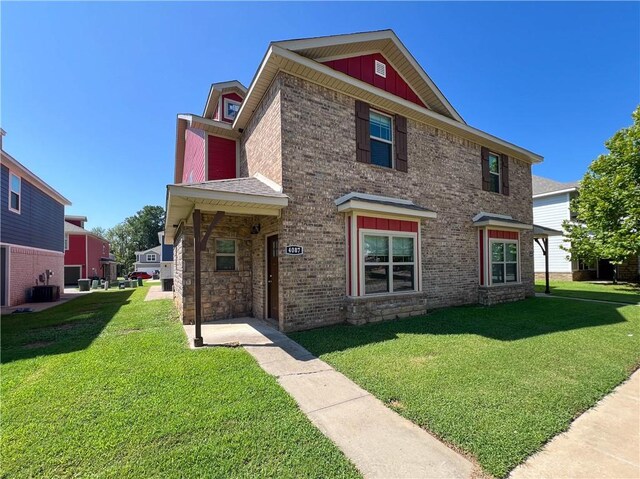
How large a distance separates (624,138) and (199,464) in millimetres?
22125

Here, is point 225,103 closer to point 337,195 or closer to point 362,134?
point 362,134

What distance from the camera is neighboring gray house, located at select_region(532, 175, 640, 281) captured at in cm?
2053

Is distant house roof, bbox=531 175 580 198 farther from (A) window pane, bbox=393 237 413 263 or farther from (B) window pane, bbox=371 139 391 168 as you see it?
(A) window pane, bbox=393 237 413 263

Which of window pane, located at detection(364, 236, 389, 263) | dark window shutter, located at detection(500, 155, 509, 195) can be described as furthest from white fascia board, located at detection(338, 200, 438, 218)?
dark window shutter, located at detection(500, 155, 509, 195)

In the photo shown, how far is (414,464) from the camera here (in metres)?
2.58

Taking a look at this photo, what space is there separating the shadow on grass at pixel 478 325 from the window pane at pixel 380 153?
4.38 meters

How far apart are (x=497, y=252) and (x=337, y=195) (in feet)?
23.7

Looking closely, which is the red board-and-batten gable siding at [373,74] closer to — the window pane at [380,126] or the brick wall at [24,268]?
the window pane at [380,126]

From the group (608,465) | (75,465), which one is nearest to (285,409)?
(75,465)

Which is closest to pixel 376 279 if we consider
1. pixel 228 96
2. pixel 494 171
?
pixel 494 171

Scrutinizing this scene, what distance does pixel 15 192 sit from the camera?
12.9 metres

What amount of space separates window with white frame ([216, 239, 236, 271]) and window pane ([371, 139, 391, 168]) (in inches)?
184

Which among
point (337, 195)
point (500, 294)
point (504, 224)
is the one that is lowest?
point (500, 294)

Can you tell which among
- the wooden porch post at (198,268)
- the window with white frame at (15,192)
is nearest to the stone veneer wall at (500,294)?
the wooden porch post at (198,268)
